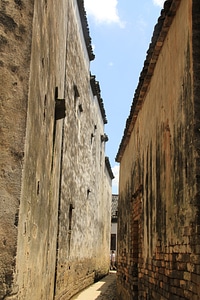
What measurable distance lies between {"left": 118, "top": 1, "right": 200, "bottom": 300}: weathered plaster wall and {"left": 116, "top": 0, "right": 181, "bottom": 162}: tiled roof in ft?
0.30

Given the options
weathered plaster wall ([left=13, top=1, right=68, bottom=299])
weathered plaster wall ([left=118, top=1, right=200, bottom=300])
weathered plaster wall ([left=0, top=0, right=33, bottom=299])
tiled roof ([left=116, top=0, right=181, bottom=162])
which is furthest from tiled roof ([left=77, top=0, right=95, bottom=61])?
weathered plaster wall ([left=0, top=0, right=33, bottom=299])

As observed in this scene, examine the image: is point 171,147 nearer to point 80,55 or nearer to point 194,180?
point 194,180

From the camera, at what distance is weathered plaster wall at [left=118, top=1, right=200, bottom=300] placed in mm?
4332

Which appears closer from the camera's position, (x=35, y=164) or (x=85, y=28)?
(x=35, y=164)

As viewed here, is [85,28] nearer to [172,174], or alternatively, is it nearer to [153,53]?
[153,53]

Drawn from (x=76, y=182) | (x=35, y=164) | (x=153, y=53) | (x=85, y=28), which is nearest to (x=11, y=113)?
(x=35, y=164)

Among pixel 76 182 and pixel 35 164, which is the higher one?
pixel 76 182

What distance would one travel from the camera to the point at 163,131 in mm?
5949

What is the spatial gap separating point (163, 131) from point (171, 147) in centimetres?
67

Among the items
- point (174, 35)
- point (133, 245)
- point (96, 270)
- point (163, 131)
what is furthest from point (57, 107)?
point (96, 270)

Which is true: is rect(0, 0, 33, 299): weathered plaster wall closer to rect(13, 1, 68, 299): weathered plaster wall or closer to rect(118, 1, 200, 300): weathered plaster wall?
rect(13, 1, 68, 299): weathered plaster wall

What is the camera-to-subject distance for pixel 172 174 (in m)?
5.20

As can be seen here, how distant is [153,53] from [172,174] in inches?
84.2

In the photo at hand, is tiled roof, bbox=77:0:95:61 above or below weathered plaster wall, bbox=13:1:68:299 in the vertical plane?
above
